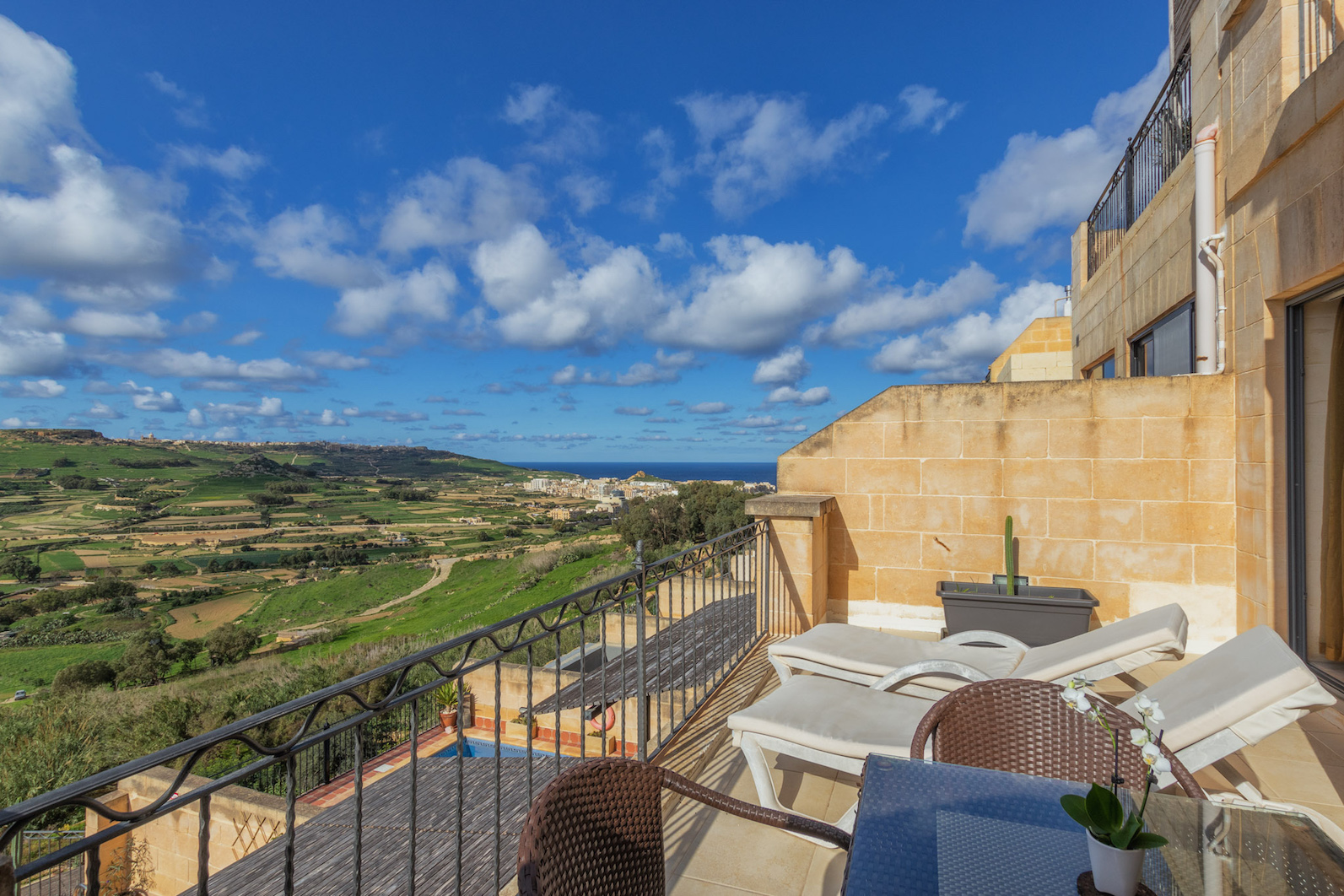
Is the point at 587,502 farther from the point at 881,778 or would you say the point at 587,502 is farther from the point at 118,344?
the point at 118,344

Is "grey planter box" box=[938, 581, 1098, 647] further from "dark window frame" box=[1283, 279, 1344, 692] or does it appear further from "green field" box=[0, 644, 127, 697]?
"green field" box=[0, 644, 127, 697]

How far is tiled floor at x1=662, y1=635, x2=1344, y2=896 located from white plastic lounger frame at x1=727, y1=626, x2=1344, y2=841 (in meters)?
0.16

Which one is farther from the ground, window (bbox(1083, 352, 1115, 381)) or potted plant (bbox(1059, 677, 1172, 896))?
window (bbox(1083, 352, 1115, 381))

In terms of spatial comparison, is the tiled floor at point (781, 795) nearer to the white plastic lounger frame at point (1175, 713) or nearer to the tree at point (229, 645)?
the white plastic lounger frame at point (1175, 713)

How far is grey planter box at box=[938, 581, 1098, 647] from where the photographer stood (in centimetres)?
412

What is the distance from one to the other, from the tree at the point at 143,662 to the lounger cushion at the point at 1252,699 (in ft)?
152

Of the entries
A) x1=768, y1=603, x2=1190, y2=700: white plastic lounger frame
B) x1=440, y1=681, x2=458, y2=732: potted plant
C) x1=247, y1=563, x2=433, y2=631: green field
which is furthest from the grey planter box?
x1=247, y1=563, x2=433, y2=631: green field

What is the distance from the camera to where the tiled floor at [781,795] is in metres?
2.11

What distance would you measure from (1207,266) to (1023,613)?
2.94 metres

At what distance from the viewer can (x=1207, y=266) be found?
4.46 meters

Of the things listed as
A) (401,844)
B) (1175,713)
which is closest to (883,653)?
(1175,713)

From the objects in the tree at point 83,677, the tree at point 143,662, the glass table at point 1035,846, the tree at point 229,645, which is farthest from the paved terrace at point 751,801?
the tree at point 83,677

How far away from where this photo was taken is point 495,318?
88.2 metres

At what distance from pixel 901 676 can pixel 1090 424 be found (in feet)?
10.0
